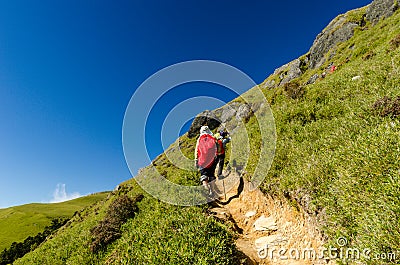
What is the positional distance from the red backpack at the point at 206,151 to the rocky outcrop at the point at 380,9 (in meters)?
50.6

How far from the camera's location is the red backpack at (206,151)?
469 inches

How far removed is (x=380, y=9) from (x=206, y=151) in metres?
59.4

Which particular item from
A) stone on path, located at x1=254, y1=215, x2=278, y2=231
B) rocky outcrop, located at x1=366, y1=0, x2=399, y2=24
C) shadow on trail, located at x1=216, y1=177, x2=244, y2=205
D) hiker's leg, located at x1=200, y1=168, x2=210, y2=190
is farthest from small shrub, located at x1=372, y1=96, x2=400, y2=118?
rocky outcrop, located at x1=366, y1=0, x2=399, y2=24

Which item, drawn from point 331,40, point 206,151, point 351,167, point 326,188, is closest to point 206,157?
point 206,151

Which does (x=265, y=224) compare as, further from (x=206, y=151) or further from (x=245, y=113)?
(x=245, y=113)

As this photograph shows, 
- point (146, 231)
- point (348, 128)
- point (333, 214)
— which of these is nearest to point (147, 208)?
point (146, 231)

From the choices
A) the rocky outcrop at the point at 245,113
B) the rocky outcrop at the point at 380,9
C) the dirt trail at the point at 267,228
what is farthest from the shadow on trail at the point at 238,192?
the rocky outcrop at the point at 380,9

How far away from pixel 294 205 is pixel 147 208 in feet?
24.8

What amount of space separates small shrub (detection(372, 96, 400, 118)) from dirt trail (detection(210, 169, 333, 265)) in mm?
4285

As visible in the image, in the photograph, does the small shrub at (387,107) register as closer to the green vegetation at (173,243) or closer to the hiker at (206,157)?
the green vegetation at (173,243)

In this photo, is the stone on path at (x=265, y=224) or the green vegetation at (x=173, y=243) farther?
the stone on path at (x=265, y=224)

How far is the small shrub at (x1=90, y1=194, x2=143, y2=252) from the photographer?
33.6 ft

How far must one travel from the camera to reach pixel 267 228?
27.5 ft

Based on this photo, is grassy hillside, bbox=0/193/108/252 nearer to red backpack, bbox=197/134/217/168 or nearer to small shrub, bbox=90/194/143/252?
small shrub, bbox=90/194/143/252
